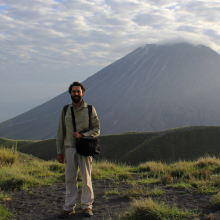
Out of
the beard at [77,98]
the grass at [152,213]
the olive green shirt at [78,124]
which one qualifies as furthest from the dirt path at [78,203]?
the beard at [77,98]

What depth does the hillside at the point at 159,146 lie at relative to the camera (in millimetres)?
35969

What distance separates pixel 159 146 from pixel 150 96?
11499cm

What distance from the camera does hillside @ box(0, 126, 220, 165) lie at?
3597 centimetres

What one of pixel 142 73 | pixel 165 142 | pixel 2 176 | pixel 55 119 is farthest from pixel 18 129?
pixel 2 176

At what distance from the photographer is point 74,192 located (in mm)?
4453

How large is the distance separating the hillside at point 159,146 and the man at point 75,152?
29.6 meters

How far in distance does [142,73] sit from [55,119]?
7211 centimetres

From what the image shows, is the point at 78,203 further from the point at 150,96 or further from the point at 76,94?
the point at 150,96

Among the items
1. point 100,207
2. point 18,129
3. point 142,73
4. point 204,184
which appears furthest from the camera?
point 142,73

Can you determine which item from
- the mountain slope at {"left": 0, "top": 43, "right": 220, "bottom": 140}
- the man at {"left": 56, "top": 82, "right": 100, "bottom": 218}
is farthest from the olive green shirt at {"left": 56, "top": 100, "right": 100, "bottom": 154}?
the mountain slope at {"left": 0, "top": 43, "right": 220, "bottom": 140}

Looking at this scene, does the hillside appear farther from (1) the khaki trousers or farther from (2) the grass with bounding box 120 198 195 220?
(2) the grass with bounding box 120 198 195 220

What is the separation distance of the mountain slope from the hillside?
7555cm

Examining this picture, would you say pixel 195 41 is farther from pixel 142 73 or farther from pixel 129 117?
pixel 129 117

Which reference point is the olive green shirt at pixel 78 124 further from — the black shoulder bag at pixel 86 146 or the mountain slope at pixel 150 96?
the mountain slope at pixel 150 96
